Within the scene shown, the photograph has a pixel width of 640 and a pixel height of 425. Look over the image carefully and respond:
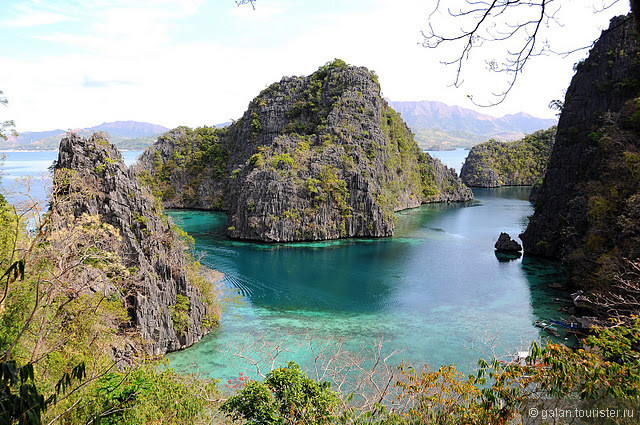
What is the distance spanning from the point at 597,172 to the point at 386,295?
2123 centimetres

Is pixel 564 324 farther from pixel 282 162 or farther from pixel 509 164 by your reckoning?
pixel 509 164

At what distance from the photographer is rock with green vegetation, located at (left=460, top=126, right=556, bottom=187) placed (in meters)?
122

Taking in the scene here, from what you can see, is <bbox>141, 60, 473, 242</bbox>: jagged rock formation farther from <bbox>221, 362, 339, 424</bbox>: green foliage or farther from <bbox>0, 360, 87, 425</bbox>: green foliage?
<bbox>0, 360, 87, 425</bbox>: green foliage

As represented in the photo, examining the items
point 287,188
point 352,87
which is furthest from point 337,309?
point 352,87

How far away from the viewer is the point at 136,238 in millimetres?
23375

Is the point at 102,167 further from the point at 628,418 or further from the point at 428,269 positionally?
the point at 428,269

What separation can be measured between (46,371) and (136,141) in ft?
619

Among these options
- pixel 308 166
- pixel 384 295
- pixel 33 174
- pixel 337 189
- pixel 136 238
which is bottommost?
pixel 384 295

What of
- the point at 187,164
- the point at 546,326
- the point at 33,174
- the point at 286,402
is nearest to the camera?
the point at 286,402

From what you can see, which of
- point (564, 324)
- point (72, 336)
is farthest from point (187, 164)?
point (564, 324)

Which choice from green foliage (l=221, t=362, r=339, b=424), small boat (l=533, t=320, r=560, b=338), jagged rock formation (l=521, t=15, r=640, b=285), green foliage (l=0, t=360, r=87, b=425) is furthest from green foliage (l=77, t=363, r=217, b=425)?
jagged rock formation (l=521, t=15, r=640, b=285)

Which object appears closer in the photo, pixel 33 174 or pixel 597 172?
pixel 597 172

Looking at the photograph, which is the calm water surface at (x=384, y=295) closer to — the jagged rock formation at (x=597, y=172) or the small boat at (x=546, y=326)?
the small boat at (x=546, y=326)

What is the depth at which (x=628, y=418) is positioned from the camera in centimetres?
796
